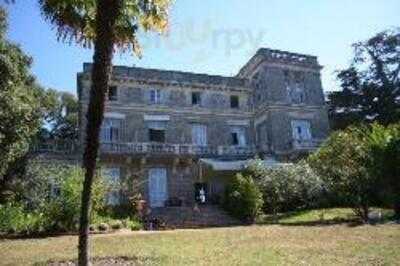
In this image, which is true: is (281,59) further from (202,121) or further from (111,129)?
(111,129)

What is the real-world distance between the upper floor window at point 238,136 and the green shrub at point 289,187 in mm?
8125

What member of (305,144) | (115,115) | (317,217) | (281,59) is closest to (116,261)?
(317,217)

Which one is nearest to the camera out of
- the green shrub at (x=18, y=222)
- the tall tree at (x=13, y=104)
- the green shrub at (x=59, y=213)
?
the green shrub at (x=18, y=222)

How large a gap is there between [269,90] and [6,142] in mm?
20725

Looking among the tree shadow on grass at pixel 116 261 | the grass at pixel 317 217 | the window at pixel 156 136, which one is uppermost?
the window at pixel 156 136

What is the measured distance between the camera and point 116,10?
11.2 meters

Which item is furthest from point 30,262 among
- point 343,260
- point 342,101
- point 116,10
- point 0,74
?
point 342,101

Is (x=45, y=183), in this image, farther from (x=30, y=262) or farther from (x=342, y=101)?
(x=342, y=101)

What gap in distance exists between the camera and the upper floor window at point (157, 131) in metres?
35.1

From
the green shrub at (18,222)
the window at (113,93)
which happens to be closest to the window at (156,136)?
the window at (113,93)

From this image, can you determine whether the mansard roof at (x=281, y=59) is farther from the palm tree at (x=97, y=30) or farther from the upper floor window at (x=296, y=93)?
the palm tree at (x=97, y=30)

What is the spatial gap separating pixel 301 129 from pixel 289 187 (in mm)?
9900

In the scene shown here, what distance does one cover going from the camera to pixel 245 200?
85.3 feet

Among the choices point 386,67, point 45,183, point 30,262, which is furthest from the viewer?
point 386,67
